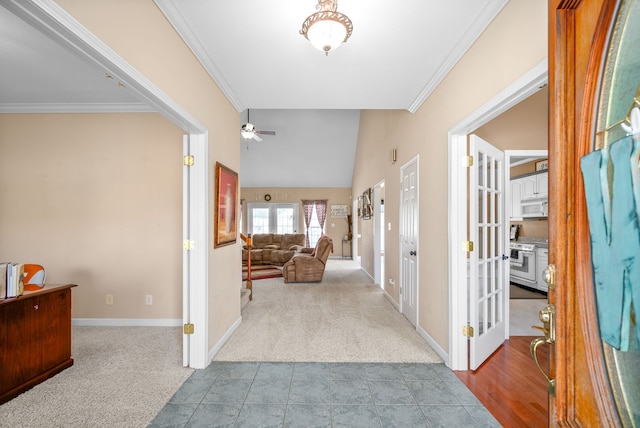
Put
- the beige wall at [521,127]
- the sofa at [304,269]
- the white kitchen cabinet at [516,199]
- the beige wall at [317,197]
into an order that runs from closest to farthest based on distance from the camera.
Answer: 1. the beige wall at [521,127]
2. the white kitchen cabinet at [516,199]
3. the sofa at [304,269]
4. the beige wall at [317,197]

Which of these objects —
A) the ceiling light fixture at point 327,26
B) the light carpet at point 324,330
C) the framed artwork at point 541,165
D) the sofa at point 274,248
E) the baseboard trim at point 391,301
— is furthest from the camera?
the sofa at point 274,248

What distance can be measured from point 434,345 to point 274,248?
6367mm

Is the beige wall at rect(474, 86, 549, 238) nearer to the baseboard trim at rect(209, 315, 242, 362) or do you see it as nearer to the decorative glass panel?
the decorative glass panel

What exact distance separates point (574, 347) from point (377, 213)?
5.43 m

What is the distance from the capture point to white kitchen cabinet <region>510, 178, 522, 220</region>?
5816mm

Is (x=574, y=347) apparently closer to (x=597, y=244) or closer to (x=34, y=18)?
(x=597, y=244)

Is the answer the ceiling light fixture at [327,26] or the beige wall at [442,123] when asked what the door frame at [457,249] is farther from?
the ceiling light fixture at [327,26]

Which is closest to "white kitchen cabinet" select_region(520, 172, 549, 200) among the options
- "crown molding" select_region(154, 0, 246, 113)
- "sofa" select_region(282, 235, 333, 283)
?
"sofa" select_region(282, 235, 333, 283)

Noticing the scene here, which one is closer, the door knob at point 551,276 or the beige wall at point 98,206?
the door knob at point 551,276

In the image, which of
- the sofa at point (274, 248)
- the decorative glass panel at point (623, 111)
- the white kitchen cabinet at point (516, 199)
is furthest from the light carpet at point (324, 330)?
the white kitchen cabinet at point (516, 199)

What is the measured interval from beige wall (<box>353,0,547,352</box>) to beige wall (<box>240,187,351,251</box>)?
570 cm

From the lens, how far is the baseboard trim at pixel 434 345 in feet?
8.64

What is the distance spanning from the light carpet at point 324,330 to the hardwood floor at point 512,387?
0.41 m

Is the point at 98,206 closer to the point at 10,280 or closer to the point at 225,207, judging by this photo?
the point at 10,280
